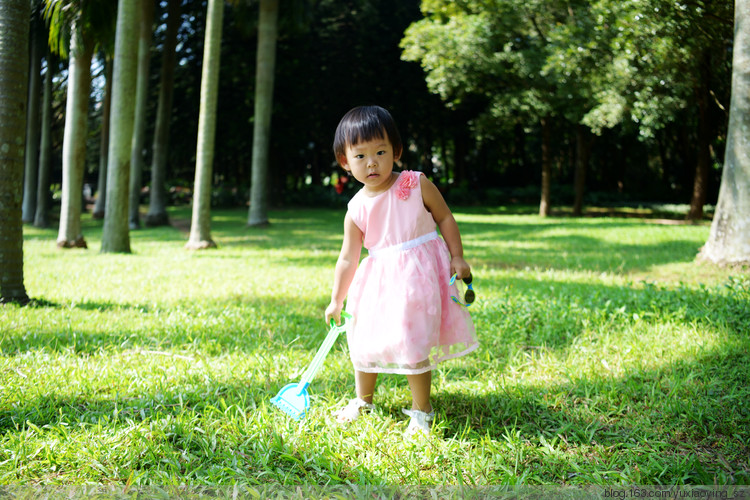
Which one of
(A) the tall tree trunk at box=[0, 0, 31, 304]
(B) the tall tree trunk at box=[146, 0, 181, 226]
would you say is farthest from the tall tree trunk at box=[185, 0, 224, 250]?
(B) the tall tree trunk at box=[146, 0, 181, 226]

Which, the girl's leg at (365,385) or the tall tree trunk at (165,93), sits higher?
the tall tree trunk at (165,93)

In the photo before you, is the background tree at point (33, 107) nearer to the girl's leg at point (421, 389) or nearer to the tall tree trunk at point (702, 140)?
the girl's leg at point (421, 389)

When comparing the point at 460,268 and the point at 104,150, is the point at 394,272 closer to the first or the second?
the point at 460,268

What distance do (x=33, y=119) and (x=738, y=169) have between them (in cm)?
1852

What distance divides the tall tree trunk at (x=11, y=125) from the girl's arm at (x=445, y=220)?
378cm

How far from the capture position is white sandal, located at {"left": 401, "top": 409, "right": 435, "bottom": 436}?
249 centimetres

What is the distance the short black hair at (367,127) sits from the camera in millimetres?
2500

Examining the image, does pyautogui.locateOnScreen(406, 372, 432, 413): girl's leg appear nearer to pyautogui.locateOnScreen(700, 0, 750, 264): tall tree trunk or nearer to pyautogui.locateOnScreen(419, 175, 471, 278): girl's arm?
pyautogui.locateOnScreen(419, 175, 471, 278): girl's arm

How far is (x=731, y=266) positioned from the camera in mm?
6480

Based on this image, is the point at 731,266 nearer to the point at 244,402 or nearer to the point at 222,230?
the point at 244,402

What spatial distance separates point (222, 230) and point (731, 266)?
39.8 ft

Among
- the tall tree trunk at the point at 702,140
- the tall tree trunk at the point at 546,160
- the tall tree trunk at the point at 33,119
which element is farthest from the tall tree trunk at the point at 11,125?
the tall tree trunk at the point at 546,160

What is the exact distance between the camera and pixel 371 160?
2.54 meters

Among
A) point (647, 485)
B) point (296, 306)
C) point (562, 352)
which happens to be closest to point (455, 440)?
point (647, 485)
